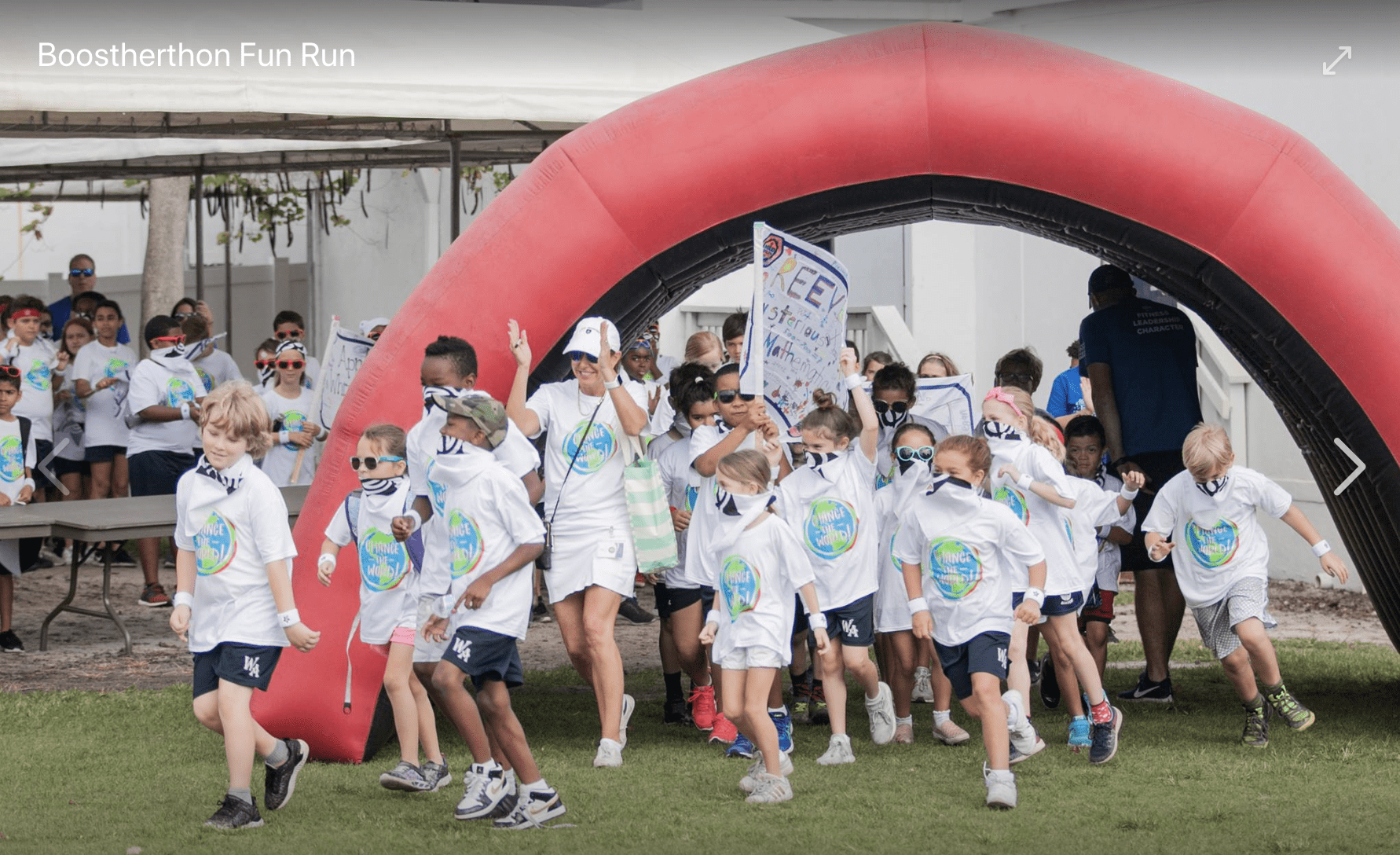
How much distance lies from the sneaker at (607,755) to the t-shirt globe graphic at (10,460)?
16.2 ft

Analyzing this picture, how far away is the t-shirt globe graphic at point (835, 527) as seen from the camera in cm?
A: 650

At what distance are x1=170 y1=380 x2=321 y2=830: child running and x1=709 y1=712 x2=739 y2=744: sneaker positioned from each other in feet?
6.65

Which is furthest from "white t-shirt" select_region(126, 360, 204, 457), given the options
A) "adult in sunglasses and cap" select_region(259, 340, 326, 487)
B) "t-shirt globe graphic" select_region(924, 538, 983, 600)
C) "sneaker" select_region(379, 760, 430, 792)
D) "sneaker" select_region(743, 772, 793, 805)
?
"t-shirt globe graphic" select_region(924, 538, 983, 600)

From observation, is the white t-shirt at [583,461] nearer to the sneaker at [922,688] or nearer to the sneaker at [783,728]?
the sneaker at [783,728]

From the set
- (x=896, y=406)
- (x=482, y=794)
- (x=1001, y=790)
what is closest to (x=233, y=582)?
(x=482, y=794)

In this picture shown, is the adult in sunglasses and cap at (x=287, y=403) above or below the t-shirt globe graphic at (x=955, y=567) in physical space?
above

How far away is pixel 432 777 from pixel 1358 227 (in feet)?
13.4

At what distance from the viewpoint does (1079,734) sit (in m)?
6.59

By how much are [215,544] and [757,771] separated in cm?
202

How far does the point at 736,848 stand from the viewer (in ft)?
17.0

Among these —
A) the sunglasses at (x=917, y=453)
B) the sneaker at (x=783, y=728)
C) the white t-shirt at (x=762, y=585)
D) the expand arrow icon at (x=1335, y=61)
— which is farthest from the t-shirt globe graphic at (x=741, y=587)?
the expand arrow icon at (x=1335, y=61)

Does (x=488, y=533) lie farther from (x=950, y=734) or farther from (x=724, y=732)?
(x=950, y=734)

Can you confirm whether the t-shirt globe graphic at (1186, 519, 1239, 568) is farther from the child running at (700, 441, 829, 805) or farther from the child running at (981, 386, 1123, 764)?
the child running at (700, 441, 829, 805)

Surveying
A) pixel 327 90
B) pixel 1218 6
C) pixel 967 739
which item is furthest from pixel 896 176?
pixel 1218 6
